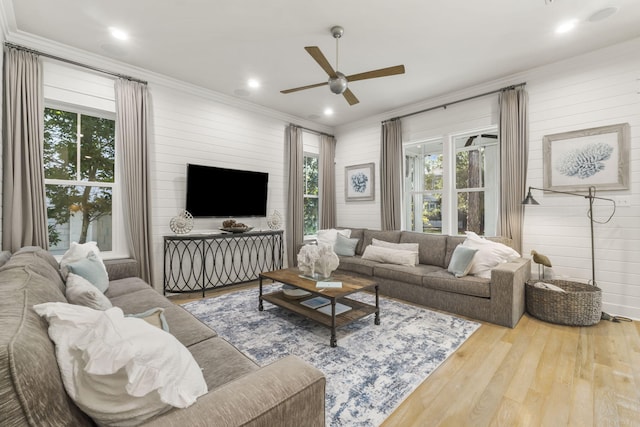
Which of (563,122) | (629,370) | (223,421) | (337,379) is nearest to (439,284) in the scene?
(629,370)

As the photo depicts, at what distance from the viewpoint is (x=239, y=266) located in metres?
4.62

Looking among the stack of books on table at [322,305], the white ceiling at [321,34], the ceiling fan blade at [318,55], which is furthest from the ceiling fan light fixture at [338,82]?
the stack of books on table at [322,305]

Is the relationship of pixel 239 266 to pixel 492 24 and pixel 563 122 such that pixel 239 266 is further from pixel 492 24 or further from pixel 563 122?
pixel 563 122

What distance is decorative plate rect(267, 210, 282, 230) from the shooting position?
15.9 ft

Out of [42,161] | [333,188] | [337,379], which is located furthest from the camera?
[333,188]

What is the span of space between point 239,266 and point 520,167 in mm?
4265

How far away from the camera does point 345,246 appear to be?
474 centimetres

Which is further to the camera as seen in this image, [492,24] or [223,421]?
[492,24]

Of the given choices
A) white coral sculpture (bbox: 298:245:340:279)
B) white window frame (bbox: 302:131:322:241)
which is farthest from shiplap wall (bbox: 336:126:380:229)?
white coral sculpture (bbox: 298:245:340:279)

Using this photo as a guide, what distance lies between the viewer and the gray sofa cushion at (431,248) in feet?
13.1

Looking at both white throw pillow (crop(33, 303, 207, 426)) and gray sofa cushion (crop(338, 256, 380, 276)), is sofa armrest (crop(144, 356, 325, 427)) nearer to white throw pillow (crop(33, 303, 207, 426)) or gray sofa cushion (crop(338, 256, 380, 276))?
white throw pillow (crop(33, 303, 207, 426))

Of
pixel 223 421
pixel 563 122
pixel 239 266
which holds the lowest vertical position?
pixel 239 266

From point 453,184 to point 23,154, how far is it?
539 centimetres

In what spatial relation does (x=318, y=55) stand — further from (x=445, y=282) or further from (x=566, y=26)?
(x=445, y=282)
